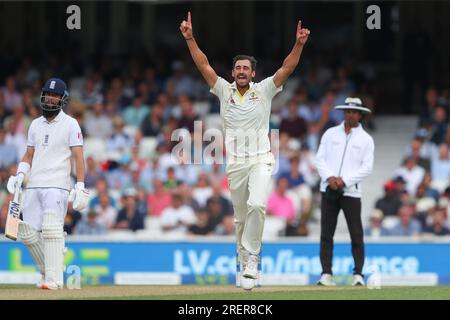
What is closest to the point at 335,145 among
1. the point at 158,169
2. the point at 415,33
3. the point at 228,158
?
the point at 228,158

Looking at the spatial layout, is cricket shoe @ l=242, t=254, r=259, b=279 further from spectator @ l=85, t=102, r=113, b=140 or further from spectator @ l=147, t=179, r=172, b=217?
spectator @ l=85, t=102, r=113, b=140

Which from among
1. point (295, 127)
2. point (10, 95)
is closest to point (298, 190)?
point (295, 127)

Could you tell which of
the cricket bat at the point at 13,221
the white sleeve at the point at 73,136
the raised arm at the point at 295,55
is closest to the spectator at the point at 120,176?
the white sleeve at the point at 73,136

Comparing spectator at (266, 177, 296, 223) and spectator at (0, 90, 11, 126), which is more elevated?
spectator at (0, 90, 11, 126)

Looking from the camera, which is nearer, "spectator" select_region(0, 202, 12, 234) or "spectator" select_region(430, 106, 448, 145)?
"spectator" select_region(0, 202, 12, 234)

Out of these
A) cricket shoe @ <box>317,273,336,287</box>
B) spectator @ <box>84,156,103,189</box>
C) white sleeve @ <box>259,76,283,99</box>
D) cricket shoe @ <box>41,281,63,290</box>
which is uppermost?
white sleeve @ <box>259,76,283,99</box>

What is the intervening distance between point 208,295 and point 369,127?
1246 cm

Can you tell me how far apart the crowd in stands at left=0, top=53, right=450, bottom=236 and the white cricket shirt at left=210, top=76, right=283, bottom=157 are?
25.6 ft

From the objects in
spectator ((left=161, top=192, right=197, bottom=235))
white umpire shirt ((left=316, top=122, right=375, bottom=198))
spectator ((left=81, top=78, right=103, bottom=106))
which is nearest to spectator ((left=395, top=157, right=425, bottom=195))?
spectator ((left=161, top=192, right=197, bottom=235))

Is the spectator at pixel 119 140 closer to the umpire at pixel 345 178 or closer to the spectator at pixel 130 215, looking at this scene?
the spectator at pixel 130 215

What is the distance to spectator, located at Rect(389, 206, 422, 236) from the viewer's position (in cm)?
1919

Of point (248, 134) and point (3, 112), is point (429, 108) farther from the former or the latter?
point (248, 134)

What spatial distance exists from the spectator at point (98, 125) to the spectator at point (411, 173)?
481 centimetres

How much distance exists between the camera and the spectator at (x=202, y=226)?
19.4 metres
